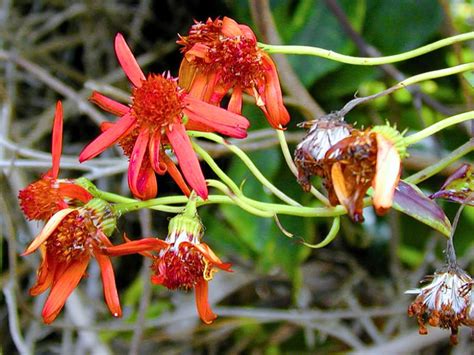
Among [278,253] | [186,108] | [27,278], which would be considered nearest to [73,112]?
[27,278]

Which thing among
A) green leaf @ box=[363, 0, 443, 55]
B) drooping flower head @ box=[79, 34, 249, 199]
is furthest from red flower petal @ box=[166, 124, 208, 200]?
green leaf @ box=[363, 0, 443, 55]

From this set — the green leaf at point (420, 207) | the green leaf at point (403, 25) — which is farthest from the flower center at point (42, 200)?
the green leaf at point (403, 25)

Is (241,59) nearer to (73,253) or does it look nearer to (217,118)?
(217,118)

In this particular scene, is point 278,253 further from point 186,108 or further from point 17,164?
point 186,108

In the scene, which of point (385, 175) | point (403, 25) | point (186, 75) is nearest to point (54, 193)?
point (186, 75)

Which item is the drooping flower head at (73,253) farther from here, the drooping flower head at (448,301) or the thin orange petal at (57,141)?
the drooping flower head at (448,301)

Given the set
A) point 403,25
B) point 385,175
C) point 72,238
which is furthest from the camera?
point 403,25

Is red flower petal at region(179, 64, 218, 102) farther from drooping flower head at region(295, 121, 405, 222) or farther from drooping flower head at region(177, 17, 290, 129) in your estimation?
drooping flower head at region(295, 121, 405, 222)
